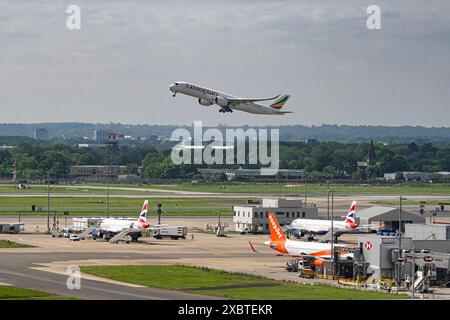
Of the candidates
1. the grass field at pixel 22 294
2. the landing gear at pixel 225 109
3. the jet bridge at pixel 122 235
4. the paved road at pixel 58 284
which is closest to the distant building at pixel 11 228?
the jet bridge at pixel 122 235

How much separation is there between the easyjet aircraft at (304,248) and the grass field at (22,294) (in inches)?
1575

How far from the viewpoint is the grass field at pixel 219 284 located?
377 feet

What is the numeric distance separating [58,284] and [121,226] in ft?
213

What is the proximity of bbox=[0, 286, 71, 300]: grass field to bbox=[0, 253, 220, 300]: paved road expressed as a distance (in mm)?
1791

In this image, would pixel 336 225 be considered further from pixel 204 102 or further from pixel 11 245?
pixel 11 245

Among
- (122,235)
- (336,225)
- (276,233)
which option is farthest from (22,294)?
(336,225)

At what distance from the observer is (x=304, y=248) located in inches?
5728

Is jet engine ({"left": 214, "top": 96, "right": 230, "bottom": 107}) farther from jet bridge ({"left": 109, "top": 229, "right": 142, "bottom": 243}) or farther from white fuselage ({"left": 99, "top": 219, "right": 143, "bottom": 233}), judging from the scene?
jet bridge ({"left": 109, "top": 229, "right": 142, "bottom": 243})

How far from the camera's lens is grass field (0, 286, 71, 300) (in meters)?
108

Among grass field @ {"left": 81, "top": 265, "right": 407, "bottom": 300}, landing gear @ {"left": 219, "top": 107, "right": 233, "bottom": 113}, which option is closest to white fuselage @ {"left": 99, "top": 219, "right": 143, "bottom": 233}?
landing gear @ {"left": 219, "top": 107, "right": 233, "bottom": 113}

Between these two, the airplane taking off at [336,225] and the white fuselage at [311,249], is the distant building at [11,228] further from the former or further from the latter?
the white fuselage at [311,249]
